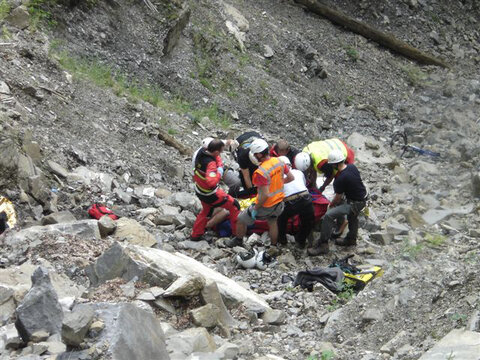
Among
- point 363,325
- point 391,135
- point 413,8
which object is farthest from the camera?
point 413,8

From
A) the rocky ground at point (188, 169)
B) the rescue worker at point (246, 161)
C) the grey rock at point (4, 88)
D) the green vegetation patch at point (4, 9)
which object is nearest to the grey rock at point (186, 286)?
the rocky ground at point (188, 169)

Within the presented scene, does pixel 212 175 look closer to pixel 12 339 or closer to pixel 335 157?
pixel 335 157

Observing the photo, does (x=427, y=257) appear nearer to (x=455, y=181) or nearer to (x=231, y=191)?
(x=231, y=191)

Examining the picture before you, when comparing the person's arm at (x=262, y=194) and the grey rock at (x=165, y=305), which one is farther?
the person's arm at (x=262, y=194)

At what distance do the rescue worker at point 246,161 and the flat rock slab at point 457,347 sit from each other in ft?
13.4

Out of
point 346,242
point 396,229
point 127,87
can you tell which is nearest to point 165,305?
point 346,242

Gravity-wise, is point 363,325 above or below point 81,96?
above

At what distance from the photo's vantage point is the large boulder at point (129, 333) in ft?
14.2

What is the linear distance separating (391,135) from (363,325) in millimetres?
10025

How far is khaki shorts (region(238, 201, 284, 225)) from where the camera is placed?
7.92 meters

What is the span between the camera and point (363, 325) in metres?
6.04

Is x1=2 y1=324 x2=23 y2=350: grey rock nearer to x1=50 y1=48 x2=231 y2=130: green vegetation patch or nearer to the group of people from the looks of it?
the group of people

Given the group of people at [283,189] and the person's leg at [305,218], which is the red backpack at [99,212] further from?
the person's leg at [305,218]

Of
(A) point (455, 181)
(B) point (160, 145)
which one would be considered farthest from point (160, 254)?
(A) point (455, 181)
